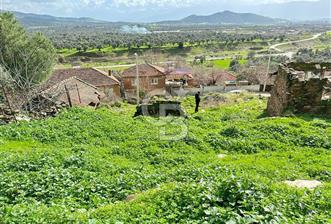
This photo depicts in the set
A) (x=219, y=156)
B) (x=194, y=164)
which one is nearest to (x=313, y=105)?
(x=219, y=156)

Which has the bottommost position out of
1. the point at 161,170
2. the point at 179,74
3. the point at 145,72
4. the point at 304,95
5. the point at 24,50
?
the point at 179,74

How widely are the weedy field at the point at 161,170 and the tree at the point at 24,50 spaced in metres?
14.1

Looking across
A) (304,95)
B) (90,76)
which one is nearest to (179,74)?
(90,76)

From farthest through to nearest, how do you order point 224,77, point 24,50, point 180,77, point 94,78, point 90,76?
point 180,77 → point 224,77 → point 90,76 → point 94,78 → point 24,50

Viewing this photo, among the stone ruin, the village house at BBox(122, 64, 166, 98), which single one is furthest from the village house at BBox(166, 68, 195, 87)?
the stone ruin

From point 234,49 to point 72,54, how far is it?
49.0 meters

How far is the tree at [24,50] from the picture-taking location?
27531 mm

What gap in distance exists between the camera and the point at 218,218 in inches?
221

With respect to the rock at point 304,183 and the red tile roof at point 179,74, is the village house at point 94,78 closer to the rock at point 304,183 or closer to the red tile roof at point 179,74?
the red tile roof at point 179,74

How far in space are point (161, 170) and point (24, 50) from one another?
2293 centimetres

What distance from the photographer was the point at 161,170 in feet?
33.6

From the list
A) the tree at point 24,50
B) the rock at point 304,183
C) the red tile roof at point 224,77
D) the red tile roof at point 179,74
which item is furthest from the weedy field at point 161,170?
the red tile roof at point 179,74

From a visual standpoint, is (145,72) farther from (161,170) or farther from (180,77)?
(161,170)

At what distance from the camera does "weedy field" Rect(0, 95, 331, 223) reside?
244 inches
